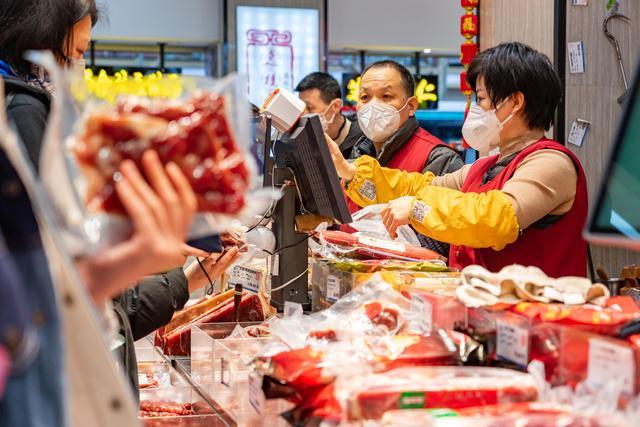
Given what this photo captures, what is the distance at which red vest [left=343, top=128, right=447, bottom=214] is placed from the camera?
14.9 feet

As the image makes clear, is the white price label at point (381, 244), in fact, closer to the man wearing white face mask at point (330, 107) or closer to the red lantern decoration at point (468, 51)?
the red lantern decoration at point (468, 51)

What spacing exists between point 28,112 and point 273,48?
29.3 ft

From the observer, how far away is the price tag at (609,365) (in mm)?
1291

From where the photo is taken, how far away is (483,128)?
3377mm

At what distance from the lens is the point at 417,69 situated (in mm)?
12484

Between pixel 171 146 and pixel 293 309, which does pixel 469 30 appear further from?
pixel 171 146

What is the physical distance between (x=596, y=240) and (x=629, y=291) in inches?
72.1

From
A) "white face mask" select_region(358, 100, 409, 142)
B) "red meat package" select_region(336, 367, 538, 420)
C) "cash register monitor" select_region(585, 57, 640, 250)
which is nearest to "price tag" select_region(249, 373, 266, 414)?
"red meat package" select_region(336, 367, 538, 420)

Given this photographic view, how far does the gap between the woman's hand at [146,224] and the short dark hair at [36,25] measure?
1328 mm

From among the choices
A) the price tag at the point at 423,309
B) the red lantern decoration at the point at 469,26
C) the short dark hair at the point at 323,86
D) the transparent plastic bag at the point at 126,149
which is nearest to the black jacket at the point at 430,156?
the red lantern decoration at the point at 469,26

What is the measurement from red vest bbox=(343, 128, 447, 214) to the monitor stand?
1.58m

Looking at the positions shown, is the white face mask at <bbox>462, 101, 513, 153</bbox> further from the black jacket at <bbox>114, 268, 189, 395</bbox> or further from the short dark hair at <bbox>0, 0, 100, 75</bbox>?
the short dark hair at <bbox>0, 0, 100, 75</bbox>

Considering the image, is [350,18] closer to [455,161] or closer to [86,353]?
[455,161]

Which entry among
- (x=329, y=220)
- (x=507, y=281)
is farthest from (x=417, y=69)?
(x=507, y=281)
